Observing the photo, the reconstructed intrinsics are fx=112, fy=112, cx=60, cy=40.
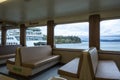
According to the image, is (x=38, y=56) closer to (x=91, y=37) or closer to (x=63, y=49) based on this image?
(x=63, y=49)

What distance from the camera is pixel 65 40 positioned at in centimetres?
600

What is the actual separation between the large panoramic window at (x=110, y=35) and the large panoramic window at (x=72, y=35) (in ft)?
2.19

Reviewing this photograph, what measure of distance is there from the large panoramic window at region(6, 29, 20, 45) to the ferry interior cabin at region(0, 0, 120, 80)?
0.84 ft

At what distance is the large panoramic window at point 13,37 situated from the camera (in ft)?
24.6

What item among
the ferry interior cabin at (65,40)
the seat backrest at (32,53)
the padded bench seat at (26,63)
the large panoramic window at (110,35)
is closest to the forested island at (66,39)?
the ferry interior cabin at (65,40)

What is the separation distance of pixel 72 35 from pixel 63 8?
1938 mm

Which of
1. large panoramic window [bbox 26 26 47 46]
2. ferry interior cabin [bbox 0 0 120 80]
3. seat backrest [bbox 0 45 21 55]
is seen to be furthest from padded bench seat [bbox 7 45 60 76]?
large panoramic window [bbox 26 26 47 46]

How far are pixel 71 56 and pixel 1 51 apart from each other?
3095 millimetres

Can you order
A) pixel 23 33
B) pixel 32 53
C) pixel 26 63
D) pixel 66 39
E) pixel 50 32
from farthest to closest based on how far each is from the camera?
pixel 23 33, pixel 66 39, pixel 50 32, pixel 32 53, pixel 26 63

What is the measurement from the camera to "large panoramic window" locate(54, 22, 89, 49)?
5062 mm

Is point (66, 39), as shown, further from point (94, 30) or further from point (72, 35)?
point (94, 30)

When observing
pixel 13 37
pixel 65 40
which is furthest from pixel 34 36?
pixel 65 40

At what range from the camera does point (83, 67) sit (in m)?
2.38

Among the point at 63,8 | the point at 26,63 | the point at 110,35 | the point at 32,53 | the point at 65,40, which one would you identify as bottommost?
the point at 26,63
